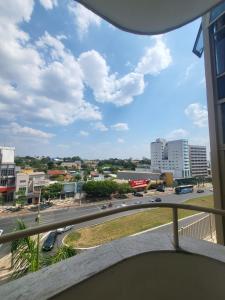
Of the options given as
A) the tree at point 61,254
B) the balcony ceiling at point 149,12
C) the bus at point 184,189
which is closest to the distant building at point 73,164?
the bus at point 184,189

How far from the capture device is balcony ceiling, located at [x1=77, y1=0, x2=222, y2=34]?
5.31 feet

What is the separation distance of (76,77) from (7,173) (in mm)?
3978

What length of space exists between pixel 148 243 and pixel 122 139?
53.7ft

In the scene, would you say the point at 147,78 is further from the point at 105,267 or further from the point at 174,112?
the point at 105,267

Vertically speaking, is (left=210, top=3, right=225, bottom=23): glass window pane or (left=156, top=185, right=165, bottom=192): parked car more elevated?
(left=210, top=3, right=225, bottom=23): glass window pane

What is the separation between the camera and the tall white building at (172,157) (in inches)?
471

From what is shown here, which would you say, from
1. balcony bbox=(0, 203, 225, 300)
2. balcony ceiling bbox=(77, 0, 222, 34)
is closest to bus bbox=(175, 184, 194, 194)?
balcony ceiling bbox=(77, 0, 222, 34)

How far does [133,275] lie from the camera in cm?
96

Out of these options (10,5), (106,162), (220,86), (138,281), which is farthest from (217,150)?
(106,162)

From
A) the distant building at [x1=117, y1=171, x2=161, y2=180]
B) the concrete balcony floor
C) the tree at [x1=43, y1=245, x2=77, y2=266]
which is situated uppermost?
the distant building at [x1=117, y1=171, x2=161, y2=180]

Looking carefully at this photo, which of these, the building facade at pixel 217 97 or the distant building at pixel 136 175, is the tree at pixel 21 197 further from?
the distant building at pixel 136 175

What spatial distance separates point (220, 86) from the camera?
278 cm

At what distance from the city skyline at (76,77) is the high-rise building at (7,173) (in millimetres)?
701

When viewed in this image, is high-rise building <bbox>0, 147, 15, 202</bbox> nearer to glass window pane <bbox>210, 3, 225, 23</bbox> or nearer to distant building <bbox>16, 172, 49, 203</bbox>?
distant building <bbox>16, 172, 49, 203</bbox>
